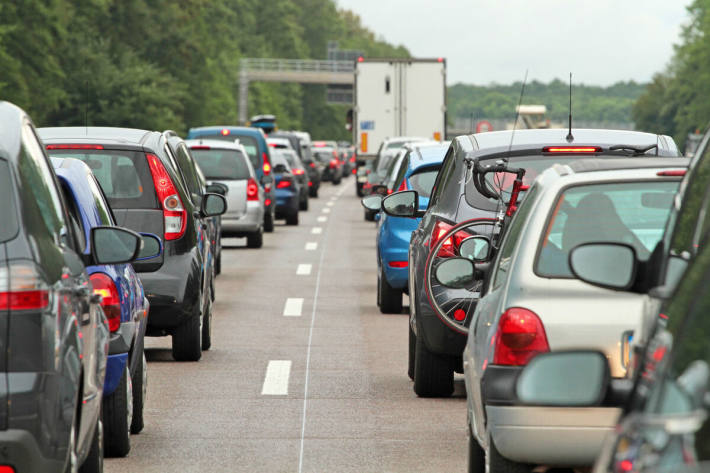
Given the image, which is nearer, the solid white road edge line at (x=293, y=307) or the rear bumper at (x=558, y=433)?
the rear bumper at (x=558, y=433)

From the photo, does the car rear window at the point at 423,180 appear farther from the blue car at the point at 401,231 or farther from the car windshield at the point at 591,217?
the car windshield at the point at 591,217

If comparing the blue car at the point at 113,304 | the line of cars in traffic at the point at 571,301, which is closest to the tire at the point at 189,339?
the line of cars in traffic at the point at 571,301

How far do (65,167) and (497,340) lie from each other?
2464 mm

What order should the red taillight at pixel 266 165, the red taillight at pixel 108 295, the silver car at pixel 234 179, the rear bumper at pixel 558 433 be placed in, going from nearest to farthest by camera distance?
the rear bumper at pixel 558 433 < the red taillight at pixel 108 295 < the silver car at pixel 234 179 < the red taillight at pixel 266 165

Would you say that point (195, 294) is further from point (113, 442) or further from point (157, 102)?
point (157, 102)

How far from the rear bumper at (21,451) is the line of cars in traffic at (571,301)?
4.44 feet

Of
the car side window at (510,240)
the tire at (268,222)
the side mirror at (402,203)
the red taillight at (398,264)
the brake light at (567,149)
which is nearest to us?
the car side window at (510,240)

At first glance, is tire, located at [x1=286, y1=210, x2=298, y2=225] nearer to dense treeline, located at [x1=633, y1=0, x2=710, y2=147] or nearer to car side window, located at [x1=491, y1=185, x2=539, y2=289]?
car side window, located at [x1=491, y1=185, x2=539, y2=289]

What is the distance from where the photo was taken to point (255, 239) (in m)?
26.0

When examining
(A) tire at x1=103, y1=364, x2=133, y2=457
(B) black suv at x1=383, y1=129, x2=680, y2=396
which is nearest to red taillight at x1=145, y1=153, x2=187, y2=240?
(B) black suv at x1=383, y1=129, x2=680, y2=396

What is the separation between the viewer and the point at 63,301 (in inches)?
195

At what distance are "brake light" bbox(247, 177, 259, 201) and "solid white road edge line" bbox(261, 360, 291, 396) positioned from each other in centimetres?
1281

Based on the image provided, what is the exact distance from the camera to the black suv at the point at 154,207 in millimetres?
11055

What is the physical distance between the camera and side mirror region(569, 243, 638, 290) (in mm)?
4617
